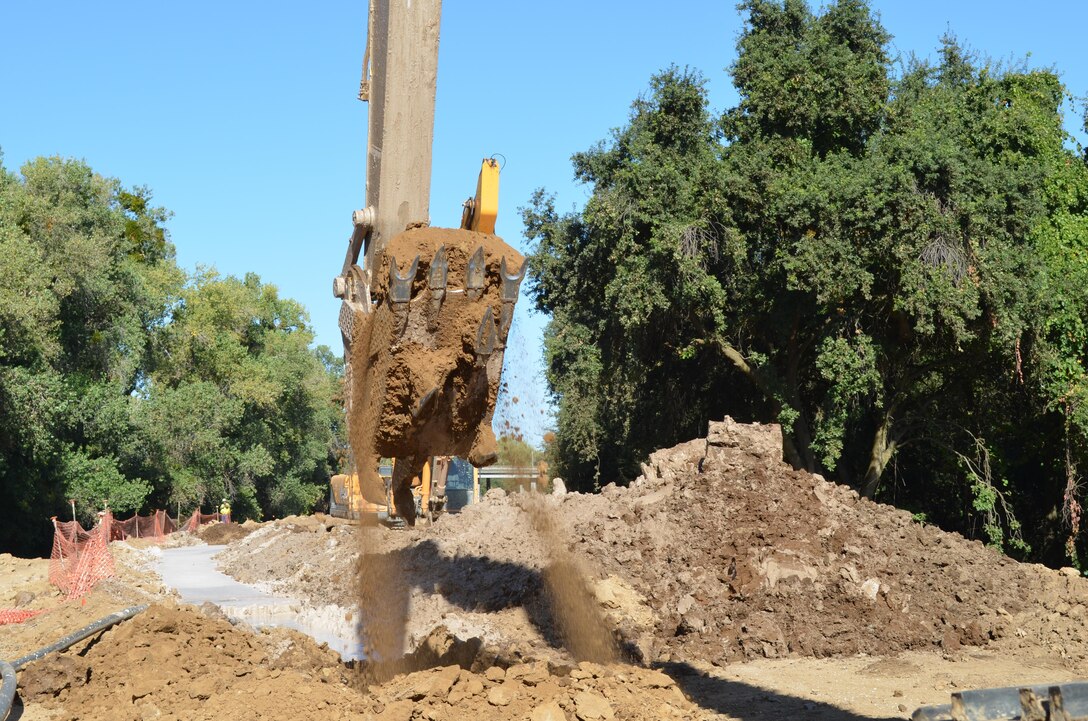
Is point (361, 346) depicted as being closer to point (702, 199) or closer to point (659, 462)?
point (659, 462)

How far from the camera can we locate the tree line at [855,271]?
57.1 feet

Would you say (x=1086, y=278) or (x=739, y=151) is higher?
(x=739, y=151)

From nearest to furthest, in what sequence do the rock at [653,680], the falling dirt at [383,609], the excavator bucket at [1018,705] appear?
the excavator bucket at [1018,705]
the rock at [653,680]
the falling dirt at [383,609]

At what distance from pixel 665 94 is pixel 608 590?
1130 cm

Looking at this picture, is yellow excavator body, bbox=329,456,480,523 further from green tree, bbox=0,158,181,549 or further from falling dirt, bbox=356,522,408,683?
green tree, bbox=0,158,181,549

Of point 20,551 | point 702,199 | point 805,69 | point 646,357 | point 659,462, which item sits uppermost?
point 805,69

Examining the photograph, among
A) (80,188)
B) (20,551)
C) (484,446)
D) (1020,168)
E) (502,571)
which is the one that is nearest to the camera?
(484,446)

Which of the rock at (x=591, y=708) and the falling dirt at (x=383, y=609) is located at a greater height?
the falling dirt at (x=383, y=609)

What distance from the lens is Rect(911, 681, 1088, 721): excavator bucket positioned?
5.05 meters

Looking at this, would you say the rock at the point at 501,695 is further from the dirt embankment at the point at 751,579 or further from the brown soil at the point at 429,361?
the dirt embankment at the point at 751,579

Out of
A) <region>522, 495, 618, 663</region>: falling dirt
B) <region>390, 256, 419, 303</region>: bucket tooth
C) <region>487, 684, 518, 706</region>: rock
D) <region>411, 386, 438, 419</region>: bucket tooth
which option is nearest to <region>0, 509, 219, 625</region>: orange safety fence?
<region>522, 495, 618, 663</region>: falling dirt

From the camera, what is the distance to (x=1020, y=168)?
1861cm

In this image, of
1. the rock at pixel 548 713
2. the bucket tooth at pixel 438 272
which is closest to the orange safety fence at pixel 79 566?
the rock at pixel 548 713

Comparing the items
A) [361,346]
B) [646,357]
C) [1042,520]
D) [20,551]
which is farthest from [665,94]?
[20,551]
